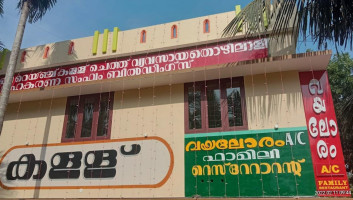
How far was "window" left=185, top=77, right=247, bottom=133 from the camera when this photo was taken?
9.54 meters

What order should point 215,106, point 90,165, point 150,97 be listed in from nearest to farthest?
point 215,106 < point 90,165 < point 150,97

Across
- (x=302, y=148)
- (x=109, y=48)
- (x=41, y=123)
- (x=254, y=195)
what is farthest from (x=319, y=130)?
(x=41, y=123)

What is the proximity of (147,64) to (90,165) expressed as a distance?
168 inches

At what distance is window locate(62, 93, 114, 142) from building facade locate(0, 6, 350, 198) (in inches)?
1.7

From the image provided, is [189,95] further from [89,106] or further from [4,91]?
[4,91]

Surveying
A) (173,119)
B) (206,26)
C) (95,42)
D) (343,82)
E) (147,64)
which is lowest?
(173,119)

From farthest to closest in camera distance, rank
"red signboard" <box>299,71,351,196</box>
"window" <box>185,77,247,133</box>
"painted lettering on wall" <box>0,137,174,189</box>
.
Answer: "painted lettering on wall" <box>0,137,174,189</box> → "window" <box>185,77,247,133</box> → "red signboard" <box>299,71,351,196</box>

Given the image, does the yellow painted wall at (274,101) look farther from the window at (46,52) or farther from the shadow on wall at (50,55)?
the window at (46,52)

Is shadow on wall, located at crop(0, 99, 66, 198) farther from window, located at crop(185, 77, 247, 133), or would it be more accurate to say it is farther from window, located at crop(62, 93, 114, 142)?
window, located at crop(185, 77, 247, 133)

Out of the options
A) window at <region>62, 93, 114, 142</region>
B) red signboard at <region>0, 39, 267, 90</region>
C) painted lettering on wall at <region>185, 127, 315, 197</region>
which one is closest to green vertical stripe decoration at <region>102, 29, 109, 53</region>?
red signboard at <region>0, 39, 267, 90</region>

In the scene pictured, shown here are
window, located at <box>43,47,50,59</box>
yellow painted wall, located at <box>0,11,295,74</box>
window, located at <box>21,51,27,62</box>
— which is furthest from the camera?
window, located at <box>21,51,27,62</box>

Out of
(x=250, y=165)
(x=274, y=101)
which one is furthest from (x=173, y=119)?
(x=274, y=101)

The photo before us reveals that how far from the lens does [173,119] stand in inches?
399

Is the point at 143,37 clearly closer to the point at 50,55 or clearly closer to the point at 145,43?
the point at 145,43
